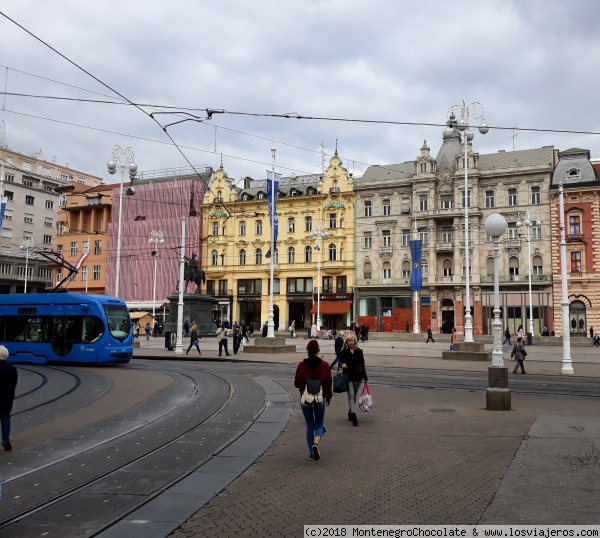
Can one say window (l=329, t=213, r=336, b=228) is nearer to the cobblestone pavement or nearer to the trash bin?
the trash bin

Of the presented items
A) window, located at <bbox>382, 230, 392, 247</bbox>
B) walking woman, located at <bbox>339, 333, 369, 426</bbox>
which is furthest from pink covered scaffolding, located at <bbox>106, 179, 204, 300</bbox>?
walking woman, located at <bbox>339, 333, 369, 426</bbox>

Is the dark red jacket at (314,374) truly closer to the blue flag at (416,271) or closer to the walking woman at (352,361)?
the walking woman at (352,361)

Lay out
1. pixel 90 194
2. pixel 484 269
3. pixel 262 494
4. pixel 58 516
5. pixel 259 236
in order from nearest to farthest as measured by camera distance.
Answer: pixel 58 516 < pixel 262 494 < pixel 484 269 < pixel 259 236 < pixel 90 194

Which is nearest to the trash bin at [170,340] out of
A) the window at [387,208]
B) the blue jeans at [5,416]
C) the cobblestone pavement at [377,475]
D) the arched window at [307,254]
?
the cobblestone pavement at [377,475]

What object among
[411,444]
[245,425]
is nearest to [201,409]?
[245,425]

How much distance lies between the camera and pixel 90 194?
73438 millimetres

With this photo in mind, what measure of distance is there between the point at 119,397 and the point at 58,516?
896cm

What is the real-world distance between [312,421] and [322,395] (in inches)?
14.9

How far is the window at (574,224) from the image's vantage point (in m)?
51.8

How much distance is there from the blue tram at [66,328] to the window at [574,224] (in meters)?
42.1

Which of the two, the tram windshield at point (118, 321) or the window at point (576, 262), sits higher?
the window at point (576, 262)

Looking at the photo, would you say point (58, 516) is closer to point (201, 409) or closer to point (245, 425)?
point (245, 425)

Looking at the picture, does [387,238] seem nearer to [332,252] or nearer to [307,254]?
[332,252]

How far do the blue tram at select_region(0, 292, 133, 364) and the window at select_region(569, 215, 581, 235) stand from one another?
138 ft
